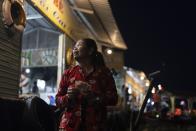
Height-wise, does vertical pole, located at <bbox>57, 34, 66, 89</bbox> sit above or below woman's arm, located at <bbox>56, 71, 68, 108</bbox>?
above

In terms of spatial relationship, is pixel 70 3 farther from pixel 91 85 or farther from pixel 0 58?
pixel 91 85

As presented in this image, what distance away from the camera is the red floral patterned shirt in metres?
2.99

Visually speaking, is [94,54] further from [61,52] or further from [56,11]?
[61,52]

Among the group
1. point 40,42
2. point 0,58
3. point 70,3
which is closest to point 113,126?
point 0,58

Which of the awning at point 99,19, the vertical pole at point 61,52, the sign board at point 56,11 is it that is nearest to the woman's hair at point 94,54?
the sign board at point 56,11

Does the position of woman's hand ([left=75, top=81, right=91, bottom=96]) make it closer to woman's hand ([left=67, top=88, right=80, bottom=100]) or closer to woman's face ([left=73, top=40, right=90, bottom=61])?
woman's hand ([left=67, top=88, right=80, bottom=100])

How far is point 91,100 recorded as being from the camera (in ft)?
9.76

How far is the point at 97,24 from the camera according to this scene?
50.3 ft

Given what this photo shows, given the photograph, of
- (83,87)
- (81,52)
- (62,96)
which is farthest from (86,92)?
(81,52)

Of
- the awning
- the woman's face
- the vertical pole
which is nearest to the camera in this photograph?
the woman's face

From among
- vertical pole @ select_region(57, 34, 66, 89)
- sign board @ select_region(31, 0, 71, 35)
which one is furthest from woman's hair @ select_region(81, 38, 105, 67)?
vertical pole @ select_region(57, 34, 66, 89)

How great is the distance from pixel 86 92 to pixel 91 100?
9cm

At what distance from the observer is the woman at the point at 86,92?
9.73 feet

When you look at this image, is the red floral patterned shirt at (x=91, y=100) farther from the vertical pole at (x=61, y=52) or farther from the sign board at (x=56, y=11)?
the vertical pole at (x=61, y=52)
